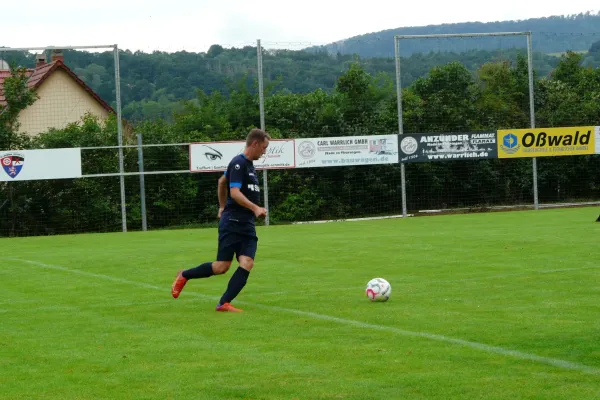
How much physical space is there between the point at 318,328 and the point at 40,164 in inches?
834

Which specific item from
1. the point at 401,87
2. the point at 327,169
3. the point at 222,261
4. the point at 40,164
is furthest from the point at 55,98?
the point at 222,261

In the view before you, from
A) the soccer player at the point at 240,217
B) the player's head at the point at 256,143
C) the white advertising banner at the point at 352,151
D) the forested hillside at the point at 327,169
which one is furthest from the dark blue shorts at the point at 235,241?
the white advertising banner at the point at 352,151

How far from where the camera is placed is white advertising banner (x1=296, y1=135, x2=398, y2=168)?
30.2 metres

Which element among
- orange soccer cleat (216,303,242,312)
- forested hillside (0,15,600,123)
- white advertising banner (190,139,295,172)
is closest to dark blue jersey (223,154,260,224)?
orange soccer cleat (216,303,242,312)

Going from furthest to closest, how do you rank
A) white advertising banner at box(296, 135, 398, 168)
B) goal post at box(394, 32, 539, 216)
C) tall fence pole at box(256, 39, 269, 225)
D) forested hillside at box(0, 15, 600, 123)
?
forested hillside at box(0, 15, 600, 123), goal post at box(394, 32, 539, 216), tall fence pole at box(256, 39, 269, 225), white advertising banner at box(296, 135, 398, 168)

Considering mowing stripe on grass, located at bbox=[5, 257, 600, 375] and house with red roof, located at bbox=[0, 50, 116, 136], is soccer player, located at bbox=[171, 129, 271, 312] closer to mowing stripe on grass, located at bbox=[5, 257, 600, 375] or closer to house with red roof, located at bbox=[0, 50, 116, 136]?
mowing stripe on grass, located at bbox=[5, 257, 600, 375]

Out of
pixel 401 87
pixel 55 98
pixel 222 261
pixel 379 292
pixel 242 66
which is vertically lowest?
pixel 379 292

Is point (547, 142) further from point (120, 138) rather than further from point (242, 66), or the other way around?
point (120, 138)

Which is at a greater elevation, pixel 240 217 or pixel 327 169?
pixel 327 169

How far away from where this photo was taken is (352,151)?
1206 inches

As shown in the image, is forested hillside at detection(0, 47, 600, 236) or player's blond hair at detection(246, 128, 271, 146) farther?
forested hillside at detection(0, 47, 600, 236)

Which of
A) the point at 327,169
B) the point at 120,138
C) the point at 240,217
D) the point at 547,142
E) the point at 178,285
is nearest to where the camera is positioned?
the point at 240,217

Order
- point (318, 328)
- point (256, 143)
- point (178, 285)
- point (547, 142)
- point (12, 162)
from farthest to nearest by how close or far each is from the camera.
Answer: point (547, 142), point (12, 162), point (178, 285), point (256, 143), point (318, 328)

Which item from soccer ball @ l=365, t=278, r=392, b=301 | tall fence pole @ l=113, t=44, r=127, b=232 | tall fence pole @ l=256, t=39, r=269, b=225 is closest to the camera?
soccer ball @ l=365, t=278, r=392, b=301
